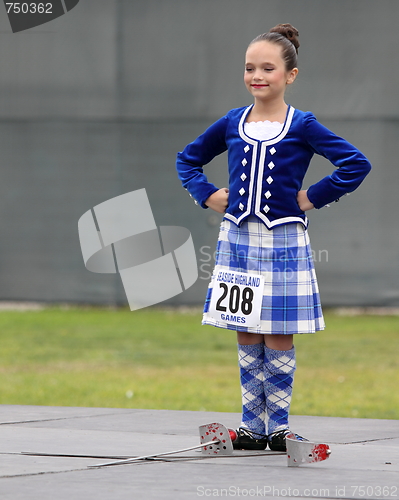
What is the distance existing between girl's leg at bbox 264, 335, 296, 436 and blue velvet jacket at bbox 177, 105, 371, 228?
1.43ft

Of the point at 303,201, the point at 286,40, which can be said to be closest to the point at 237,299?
the point at 303,201

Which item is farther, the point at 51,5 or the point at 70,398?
the point at 51,5

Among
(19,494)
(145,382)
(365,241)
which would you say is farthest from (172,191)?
(19,494)

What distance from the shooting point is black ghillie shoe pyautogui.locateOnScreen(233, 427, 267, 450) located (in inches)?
144

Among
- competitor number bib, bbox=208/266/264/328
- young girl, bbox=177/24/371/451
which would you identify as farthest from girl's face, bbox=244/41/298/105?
competitor number bib, bbox=208/266/264/328

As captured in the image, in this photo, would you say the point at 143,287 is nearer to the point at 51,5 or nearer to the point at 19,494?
the point at 51,5

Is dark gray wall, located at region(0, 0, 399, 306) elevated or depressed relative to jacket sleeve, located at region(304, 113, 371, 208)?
elevated

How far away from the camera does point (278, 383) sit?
361 centimetres

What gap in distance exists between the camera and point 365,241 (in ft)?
31.7

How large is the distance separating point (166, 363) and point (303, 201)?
4.33 m

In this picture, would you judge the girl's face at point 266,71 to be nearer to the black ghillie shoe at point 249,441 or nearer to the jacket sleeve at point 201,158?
the jacket sleeve at point 201,158

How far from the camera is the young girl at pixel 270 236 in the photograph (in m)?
3.54

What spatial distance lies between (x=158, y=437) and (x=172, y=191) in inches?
239

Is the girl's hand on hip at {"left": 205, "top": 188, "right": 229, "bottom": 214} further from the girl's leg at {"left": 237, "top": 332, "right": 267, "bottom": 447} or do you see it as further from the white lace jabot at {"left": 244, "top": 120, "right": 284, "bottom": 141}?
the girl's leg at {"left": 237, "top": 332, "right": 267, "bottom": 447}
